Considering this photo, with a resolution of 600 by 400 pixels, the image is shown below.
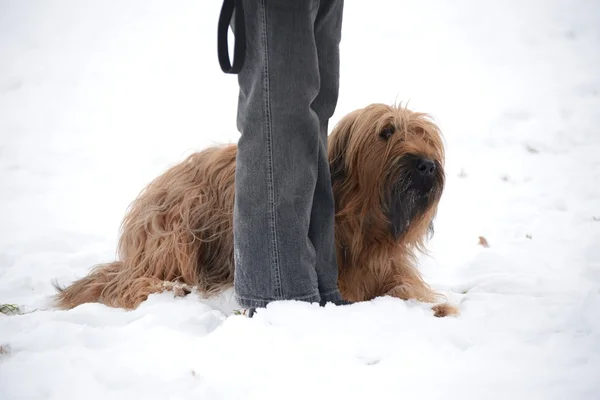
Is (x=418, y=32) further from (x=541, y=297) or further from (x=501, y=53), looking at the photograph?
(x=541, y=297)

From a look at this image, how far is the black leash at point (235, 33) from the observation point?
2178 millimetres

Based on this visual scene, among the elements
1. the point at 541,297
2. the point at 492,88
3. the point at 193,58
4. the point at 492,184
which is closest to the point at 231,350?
the point at 541,297

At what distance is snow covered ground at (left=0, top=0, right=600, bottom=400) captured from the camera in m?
1.78

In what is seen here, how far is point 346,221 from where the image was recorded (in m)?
2.82

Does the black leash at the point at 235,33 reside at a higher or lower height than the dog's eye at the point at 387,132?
higher

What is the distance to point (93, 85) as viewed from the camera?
8633 mm

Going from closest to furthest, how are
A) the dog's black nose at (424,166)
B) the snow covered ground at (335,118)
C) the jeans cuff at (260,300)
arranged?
the snow covered ground at (335,118)
the jeans cuff at (260,300)
the dog's black nose at (424,166)

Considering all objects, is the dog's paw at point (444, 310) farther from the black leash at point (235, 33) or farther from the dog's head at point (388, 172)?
the black leash at point (235, 33)

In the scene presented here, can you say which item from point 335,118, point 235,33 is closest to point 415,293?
point 235,33

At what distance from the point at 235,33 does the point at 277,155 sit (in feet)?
1.72

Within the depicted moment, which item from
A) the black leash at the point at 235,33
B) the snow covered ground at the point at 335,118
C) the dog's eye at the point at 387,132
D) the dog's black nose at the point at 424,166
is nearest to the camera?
the snow covered ground at the point at 335,118

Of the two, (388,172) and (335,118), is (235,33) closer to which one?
(388,172)

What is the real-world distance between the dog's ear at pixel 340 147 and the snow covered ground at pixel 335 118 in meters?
0.75

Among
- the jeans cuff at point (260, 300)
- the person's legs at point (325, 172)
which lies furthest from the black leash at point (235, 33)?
the jeans cuff at point (260, 300)
